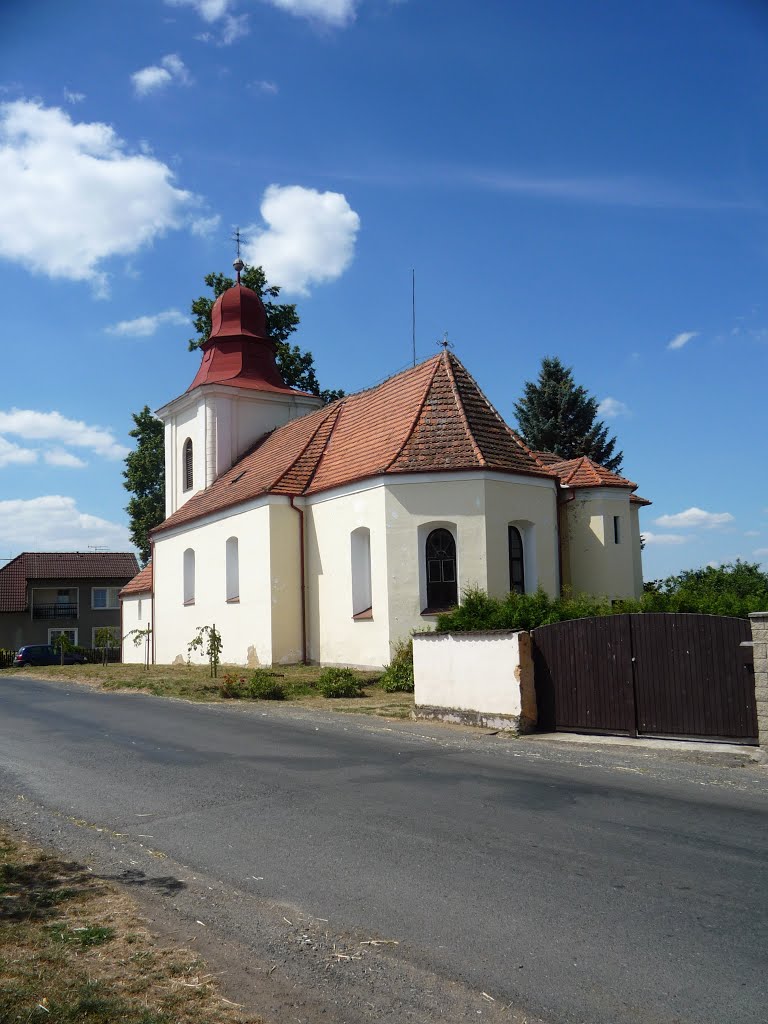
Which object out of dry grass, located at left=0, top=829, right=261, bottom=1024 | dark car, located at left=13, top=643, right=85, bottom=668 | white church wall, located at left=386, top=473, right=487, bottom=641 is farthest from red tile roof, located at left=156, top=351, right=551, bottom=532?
dark car, located at left=13, top=643, right=85, bottom=668

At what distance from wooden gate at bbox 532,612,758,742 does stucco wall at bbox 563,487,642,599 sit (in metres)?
11.7

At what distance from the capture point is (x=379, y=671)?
21.0m

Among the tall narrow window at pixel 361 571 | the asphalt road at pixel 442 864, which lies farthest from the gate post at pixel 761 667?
the tall narrow window at pixel 361 571

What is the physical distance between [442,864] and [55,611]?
57.9m

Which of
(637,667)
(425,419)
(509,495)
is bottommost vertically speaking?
(637,667)

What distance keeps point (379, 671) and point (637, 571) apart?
34.4 ft

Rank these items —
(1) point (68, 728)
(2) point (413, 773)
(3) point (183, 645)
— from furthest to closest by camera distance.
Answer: (3) point (183, 645) → (1) point (68, 728) → (2) point (413, 773)

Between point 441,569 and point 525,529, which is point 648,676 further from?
point 525,529

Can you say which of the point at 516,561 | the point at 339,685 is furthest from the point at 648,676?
the point at 516,561

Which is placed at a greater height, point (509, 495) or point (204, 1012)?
point (509, 495)

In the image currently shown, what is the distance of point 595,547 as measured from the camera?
2466 cm

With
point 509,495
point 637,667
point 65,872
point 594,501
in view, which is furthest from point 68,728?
point 594,501

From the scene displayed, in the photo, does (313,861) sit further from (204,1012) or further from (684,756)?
(684,756)

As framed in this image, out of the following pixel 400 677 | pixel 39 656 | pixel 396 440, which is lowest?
pixel 39 656
